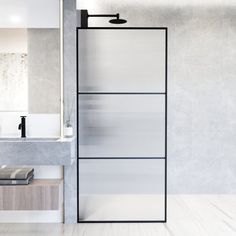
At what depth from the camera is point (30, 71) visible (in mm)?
3535

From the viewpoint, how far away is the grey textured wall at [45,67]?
347cm

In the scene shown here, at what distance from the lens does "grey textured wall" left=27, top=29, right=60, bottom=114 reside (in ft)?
11.4

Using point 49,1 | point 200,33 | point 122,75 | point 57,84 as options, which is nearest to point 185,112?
point 200,33

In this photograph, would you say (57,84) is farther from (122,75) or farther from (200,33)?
(200,33)

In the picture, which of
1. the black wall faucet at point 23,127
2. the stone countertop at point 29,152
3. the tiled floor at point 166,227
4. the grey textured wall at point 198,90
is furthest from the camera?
the grey textured wall at point 198,90

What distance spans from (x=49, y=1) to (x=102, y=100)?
1.04 metres

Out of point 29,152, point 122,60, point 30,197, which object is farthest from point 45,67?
point 30,197

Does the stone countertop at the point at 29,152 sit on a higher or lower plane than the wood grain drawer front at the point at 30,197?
higher

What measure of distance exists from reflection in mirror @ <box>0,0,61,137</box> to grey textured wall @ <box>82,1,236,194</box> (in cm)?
137

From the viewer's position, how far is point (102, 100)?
138 inches

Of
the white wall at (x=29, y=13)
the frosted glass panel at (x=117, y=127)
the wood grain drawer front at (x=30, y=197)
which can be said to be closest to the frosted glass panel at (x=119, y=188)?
the frosted glass panel at (x=117, y=127)

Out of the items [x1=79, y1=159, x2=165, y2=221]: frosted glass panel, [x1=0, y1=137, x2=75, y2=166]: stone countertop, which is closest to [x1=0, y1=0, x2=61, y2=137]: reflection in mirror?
[x1=0, y1=137, x2=75, y2=166]: stone countertop

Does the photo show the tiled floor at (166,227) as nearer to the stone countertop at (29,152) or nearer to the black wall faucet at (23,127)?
the stone countertop at (29,152)

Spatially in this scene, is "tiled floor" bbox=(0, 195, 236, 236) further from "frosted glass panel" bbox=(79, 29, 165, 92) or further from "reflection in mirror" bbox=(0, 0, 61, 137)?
"frosted glass panel" bbox=(79, 29, 165, 92)
